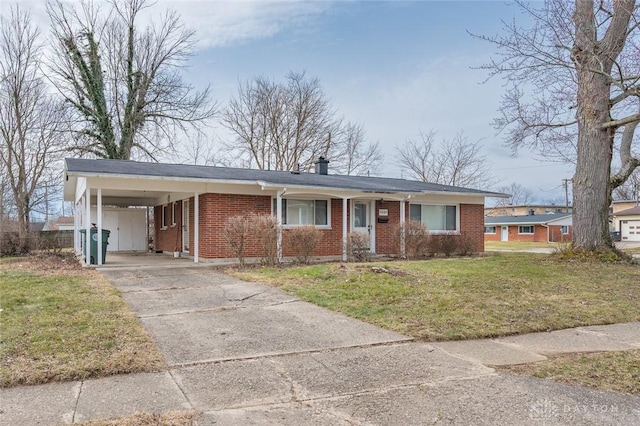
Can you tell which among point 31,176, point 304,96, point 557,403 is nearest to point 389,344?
point 557,403

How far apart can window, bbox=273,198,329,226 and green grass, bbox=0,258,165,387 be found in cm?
678

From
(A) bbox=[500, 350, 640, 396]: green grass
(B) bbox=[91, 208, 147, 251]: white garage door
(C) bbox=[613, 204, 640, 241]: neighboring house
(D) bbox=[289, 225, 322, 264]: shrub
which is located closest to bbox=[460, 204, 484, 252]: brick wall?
(D) bbox=[289, 225, 322, 264]: shrub

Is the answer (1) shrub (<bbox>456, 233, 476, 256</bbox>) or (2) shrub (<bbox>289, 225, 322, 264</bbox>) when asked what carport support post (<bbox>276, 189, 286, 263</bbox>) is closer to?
(2) shrub (<bbox>289, 225, 322, 264</bbox>)

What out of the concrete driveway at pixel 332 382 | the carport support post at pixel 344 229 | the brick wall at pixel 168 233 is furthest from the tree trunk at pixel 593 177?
the brick wall at pixel 168 233

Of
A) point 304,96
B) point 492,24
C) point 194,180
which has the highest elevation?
point 304,96

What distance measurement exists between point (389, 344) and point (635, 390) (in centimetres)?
225

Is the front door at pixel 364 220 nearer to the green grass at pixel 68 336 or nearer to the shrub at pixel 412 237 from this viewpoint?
the shrub at pixel 412 237

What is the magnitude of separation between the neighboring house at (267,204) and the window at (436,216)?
4cm

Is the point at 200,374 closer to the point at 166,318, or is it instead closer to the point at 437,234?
the point at 166,318

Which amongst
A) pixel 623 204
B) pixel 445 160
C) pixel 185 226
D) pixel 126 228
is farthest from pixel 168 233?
pixel 623 204

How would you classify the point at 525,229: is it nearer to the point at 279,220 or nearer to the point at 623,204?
the point at 623,204

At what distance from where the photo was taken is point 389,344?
5.09 meters

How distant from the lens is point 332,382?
3.91 meters

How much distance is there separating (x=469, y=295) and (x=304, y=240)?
229 inches
